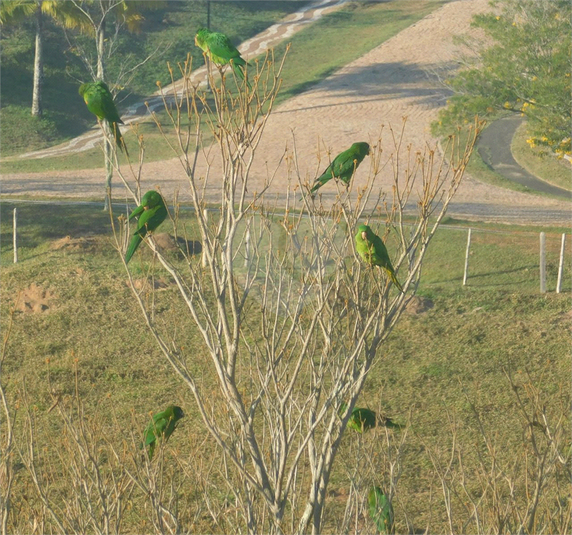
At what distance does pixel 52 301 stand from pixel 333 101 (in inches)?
798

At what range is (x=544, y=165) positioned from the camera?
2606 centimetres

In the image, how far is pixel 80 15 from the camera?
24.7 meters

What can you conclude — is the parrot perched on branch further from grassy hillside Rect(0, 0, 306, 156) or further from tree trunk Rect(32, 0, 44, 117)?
tree trunk Rect(32, 0, 44, 117)

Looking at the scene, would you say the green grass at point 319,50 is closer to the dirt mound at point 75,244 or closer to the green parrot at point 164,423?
the dirt mound at point 75,244

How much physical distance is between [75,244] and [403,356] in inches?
264

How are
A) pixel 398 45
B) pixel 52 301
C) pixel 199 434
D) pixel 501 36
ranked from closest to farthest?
pixel 199 434 < pixel 52 301 < pixel 501 36 < pixel 398 45

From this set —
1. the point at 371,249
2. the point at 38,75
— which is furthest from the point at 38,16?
the point at 371,249

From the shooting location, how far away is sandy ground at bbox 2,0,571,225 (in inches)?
850

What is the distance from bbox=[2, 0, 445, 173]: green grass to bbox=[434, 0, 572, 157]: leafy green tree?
9785mm

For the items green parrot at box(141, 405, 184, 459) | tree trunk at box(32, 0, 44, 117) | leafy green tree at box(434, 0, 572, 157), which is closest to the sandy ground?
leafy green tree at box(434, 0, 572, 157)

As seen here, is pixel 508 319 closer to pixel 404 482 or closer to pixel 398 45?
pixel 404 482

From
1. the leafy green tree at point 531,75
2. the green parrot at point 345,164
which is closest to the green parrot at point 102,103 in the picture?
the green parrot at point 345,164

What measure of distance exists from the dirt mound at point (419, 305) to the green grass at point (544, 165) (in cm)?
1232


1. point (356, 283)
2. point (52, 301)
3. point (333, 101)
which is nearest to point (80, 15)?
point (333, 101)
